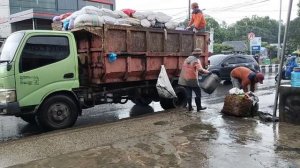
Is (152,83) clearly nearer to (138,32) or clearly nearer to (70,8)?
(138,32)

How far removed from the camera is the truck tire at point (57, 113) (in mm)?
7434

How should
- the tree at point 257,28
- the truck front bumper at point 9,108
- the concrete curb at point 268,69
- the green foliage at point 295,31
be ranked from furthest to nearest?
1. the tree at point 257,28
2. the green foliage at point 295,31
3. the concrete curb at point 268,69
4. the truck front bumper at point 9,108

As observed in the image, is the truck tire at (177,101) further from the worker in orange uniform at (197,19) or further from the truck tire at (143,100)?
the worker in orange uniform at (197,19)

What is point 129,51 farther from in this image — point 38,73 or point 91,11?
point 38,73

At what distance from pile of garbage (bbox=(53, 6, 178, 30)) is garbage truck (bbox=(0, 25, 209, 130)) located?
0.17 m

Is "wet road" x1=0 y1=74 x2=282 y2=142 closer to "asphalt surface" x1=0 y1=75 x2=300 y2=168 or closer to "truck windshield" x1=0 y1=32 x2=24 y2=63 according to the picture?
"asphalt surface" x1=0 y1=75 x2=300 y2=168

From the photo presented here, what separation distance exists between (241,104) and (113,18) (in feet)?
11.6

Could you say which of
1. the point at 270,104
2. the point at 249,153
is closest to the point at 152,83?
the point at 270,104

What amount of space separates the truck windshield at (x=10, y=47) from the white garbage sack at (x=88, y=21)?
1.26 metres

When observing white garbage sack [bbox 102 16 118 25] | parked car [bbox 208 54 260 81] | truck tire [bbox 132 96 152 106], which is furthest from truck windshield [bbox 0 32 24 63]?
parked car [bbox 208 54 260 81]

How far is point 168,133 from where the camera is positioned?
6988mm

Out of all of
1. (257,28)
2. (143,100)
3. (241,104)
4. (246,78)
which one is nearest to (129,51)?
(143,100)

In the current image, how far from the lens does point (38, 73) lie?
7316 millimetres

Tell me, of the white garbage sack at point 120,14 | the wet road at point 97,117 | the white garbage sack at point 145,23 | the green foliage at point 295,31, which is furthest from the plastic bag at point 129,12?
the green foliage at point 295,31
